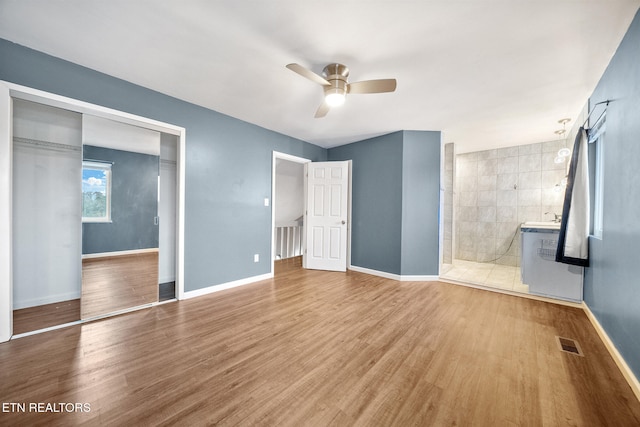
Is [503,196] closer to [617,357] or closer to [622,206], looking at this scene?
[622,206]

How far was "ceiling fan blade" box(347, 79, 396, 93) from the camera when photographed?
6.74 ft

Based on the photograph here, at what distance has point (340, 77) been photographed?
2209 millimetres

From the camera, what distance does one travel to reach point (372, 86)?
2139 mm

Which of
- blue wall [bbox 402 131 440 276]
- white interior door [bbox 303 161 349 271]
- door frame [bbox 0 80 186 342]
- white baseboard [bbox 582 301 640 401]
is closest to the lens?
Answer: white baseboard [bbox 582 301 640 401]

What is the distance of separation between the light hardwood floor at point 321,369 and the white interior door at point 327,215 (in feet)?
6.17

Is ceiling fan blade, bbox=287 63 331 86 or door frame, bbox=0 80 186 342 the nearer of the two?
ceiling fan blade, bbox=287 63 331 86

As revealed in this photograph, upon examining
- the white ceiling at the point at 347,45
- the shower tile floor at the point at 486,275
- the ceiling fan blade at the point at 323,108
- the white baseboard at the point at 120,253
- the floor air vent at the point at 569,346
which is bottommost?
the floor air vent at the point at 569,346

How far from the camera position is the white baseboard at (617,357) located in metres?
1.60

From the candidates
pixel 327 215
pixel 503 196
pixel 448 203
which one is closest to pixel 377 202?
pixel 327 215

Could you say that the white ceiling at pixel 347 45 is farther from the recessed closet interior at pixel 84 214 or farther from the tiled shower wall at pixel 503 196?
the tiled shower wall at pixel 503 196

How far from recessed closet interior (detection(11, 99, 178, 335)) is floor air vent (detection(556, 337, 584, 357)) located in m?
4.25

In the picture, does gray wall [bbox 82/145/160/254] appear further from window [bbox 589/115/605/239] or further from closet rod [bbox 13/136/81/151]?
window [bbox 589/115/605/239]

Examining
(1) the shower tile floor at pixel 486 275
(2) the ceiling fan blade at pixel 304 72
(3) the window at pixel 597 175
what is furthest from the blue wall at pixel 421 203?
(2) the ceiling fan blade at pixel 304 72

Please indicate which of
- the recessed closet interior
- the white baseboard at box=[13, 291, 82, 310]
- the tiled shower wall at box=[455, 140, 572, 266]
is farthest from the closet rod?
the tiled shower wall at box=[455, 140, 572, 266]
